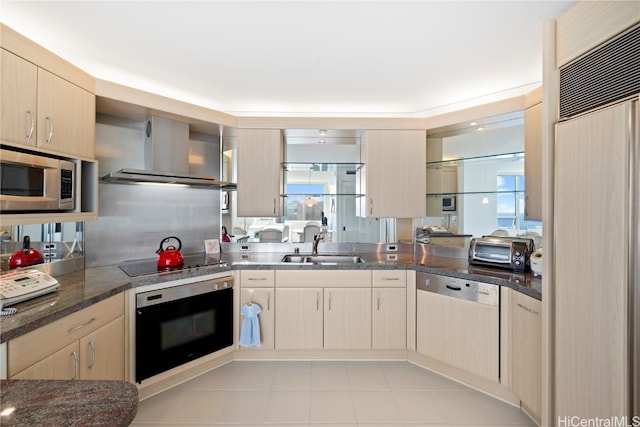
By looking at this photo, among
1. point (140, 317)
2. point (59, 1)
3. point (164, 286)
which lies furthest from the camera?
point (164, 286)

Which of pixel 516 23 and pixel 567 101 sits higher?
pixel 516 23

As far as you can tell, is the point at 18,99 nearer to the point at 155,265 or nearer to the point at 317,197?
the point at 155,265

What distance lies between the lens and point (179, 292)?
2.35m

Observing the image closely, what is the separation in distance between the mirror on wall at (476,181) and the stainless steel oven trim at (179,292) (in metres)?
2.13

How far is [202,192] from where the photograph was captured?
3225 mm

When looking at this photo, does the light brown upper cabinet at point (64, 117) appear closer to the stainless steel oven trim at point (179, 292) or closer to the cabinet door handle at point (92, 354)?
the stainless steel oven trim at point (179, 292)

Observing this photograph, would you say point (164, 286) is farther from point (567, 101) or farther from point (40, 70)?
point (567, 101)

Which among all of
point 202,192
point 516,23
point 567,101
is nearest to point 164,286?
point 202,192

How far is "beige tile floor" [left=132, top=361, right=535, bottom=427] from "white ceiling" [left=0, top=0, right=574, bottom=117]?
247 cm

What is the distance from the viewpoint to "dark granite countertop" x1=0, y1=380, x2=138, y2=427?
728 mm

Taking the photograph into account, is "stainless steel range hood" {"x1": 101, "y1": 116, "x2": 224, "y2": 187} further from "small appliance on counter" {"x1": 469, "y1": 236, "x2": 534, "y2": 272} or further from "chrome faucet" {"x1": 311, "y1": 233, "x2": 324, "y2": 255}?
"small appliance on counter" {"x1": 469, "y1": 236, "x2": 534, "y2": 272}

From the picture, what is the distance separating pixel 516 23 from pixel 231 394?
3.09 m

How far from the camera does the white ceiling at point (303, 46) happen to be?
1687mm

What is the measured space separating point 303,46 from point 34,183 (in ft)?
6.00
